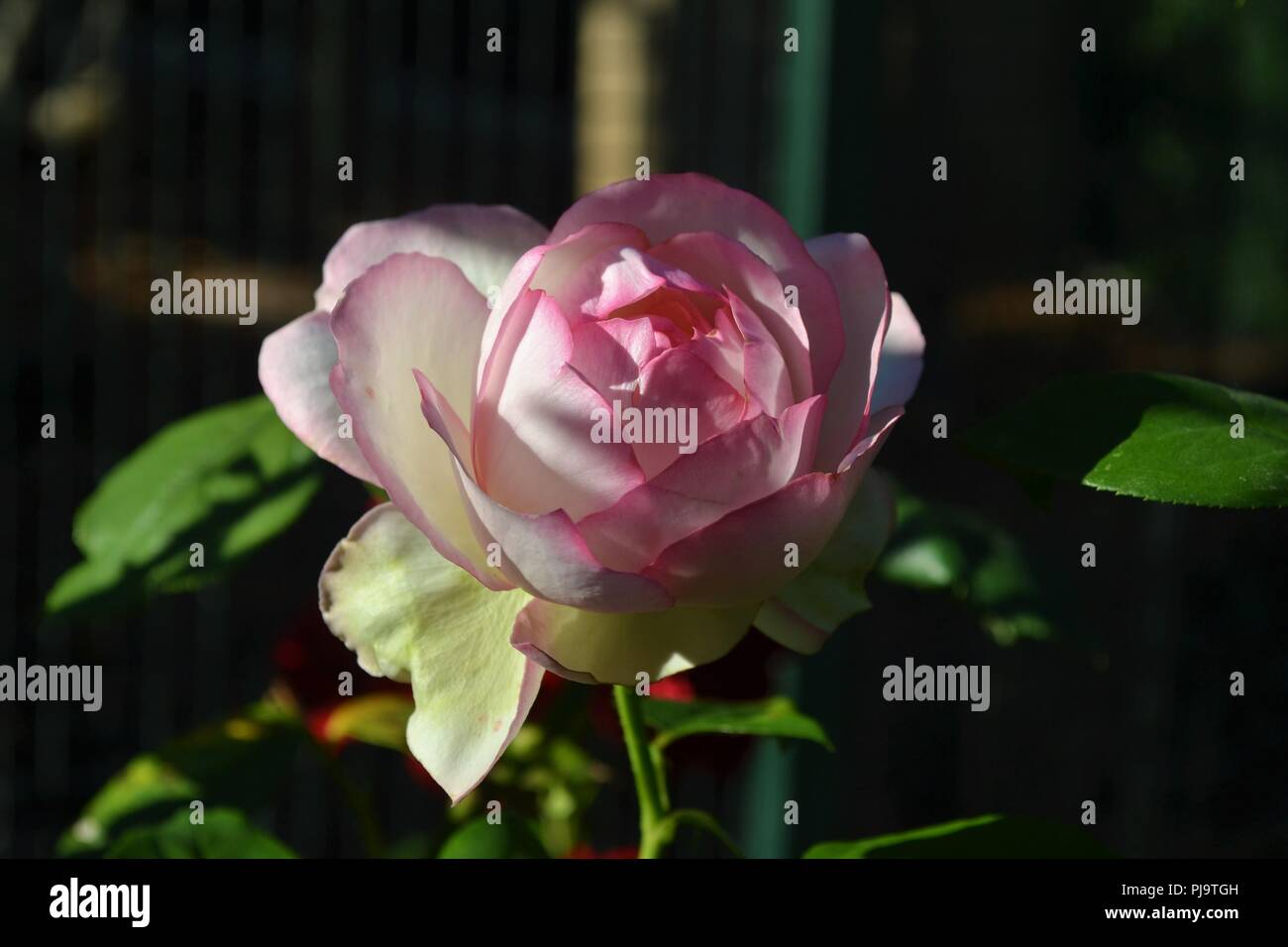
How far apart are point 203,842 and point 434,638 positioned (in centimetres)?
23

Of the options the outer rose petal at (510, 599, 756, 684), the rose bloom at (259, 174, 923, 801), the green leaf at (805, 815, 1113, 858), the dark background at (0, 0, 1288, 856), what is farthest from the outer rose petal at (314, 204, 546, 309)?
the dark background at (0, 0, 1288, 856)

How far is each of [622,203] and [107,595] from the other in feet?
0.99

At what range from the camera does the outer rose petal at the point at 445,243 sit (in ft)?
1.23

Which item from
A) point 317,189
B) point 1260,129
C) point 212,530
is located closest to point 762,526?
point 212,530

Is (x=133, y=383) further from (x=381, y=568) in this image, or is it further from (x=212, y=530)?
(x=381, y=568)

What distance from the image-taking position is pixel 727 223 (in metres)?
0.36

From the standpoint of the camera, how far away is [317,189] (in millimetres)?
2682

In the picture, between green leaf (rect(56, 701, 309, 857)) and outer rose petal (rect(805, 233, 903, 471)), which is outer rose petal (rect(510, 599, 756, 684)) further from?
green leaf (rect(56, 701, 309, 857))

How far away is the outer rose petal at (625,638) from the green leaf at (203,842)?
0.72ft

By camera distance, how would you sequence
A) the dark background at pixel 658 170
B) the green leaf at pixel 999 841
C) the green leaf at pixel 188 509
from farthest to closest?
the dark background at pixel 658 170 → the green leaf at pixel 188 509 → the green leaf at pixel 999 841

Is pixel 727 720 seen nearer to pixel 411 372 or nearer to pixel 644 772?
pixel 644 772

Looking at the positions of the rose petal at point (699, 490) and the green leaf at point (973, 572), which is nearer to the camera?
the rose petal at point (699, 490)

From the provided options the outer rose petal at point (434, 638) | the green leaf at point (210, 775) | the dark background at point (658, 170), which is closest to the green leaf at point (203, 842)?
the green leaf at point (210, 775)

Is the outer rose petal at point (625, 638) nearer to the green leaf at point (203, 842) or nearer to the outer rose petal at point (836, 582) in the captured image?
the outer rose petal at point (836, 582)
